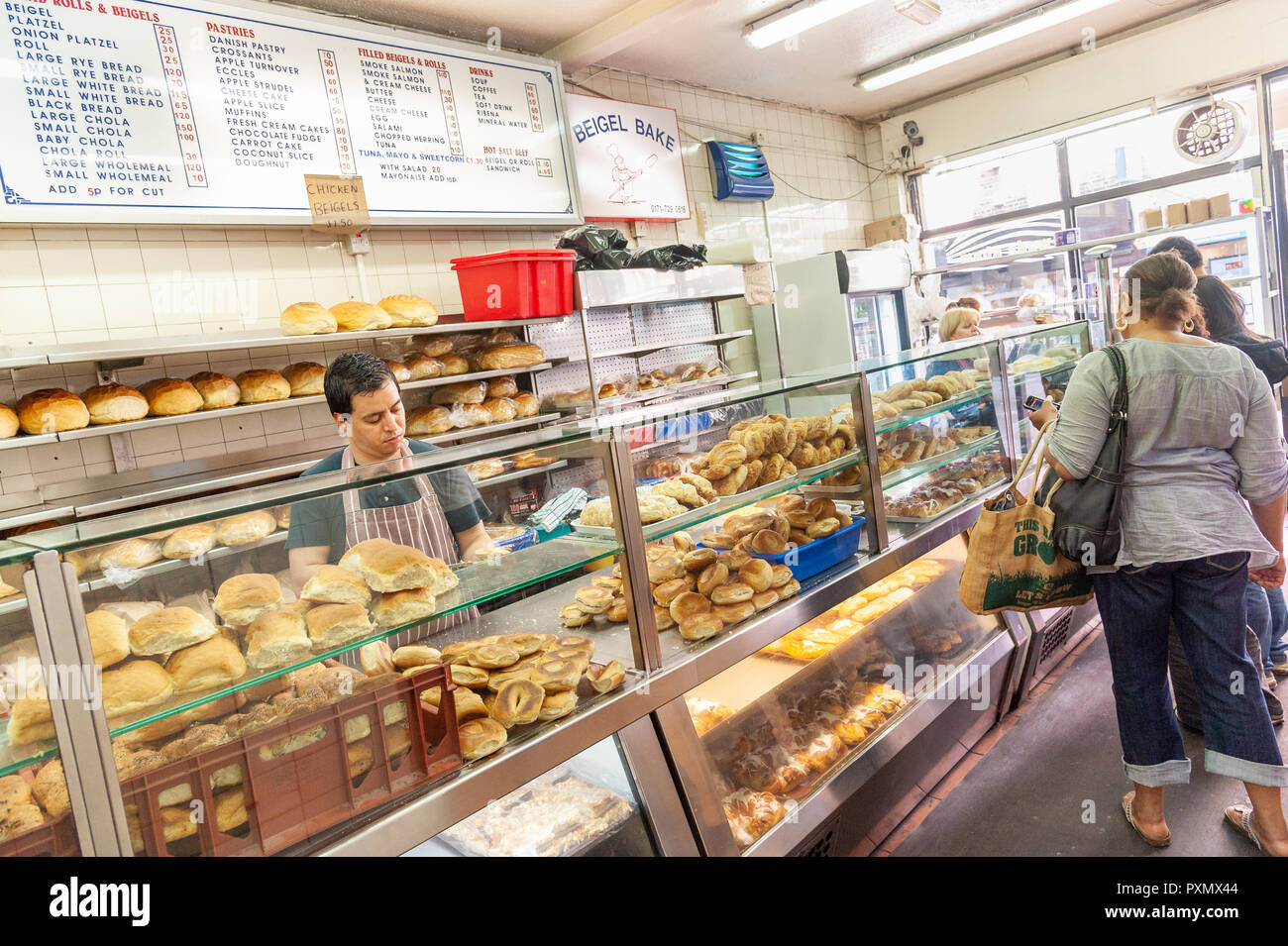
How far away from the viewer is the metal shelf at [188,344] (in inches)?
114

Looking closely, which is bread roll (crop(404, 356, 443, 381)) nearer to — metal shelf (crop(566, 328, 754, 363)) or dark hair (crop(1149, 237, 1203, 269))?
metal shelf (crop(566, 328, 754, 363))

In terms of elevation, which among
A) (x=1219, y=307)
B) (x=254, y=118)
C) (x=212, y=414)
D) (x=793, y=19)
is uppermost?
(x=793, y=19)

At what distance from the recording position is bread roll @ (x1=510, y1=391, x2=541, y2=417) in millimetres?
4352

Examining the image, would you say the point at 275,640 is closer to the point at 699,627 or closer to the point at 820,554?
the point at 699,627

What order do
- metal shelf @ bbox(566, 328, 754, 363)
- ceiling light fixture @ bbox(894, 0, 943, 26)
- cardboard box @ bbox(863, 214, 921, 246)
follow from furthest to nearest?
1. cardboard box @ bbox(863, 214, 921, 246)
2. metal shelf @ bbox(566, 328, 754, 363)
3. ceiling light fixture @ bbox(894, 0, 943, 26)

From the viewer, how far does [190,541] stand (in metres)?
1.20

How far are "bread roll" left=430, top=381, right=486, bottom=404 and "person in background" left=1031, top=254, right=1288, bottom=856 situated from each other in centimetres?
275

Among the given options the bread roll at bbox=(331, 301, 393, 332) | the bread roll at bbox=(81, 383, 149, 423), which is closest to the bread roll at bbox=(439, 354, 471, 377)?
the bread roll at bbox=(331, 301, 393, 332)

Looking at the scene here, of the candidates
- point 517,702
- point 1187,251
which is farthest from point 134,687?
point 1187,251

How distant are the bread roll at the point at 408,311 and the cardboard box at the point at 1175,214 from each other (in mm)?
5407

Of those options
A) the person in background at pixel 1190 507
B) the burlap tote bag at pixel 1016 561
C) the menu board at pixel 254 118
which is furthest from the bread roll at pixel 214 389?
the person in background at pixel 1190 507

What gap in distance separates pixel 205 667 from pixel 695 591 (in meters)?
1.21

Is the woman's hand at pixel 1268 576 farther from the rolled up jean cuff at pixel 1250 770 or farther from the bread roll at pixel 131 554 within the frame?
the bread roll at pixel 131 554
